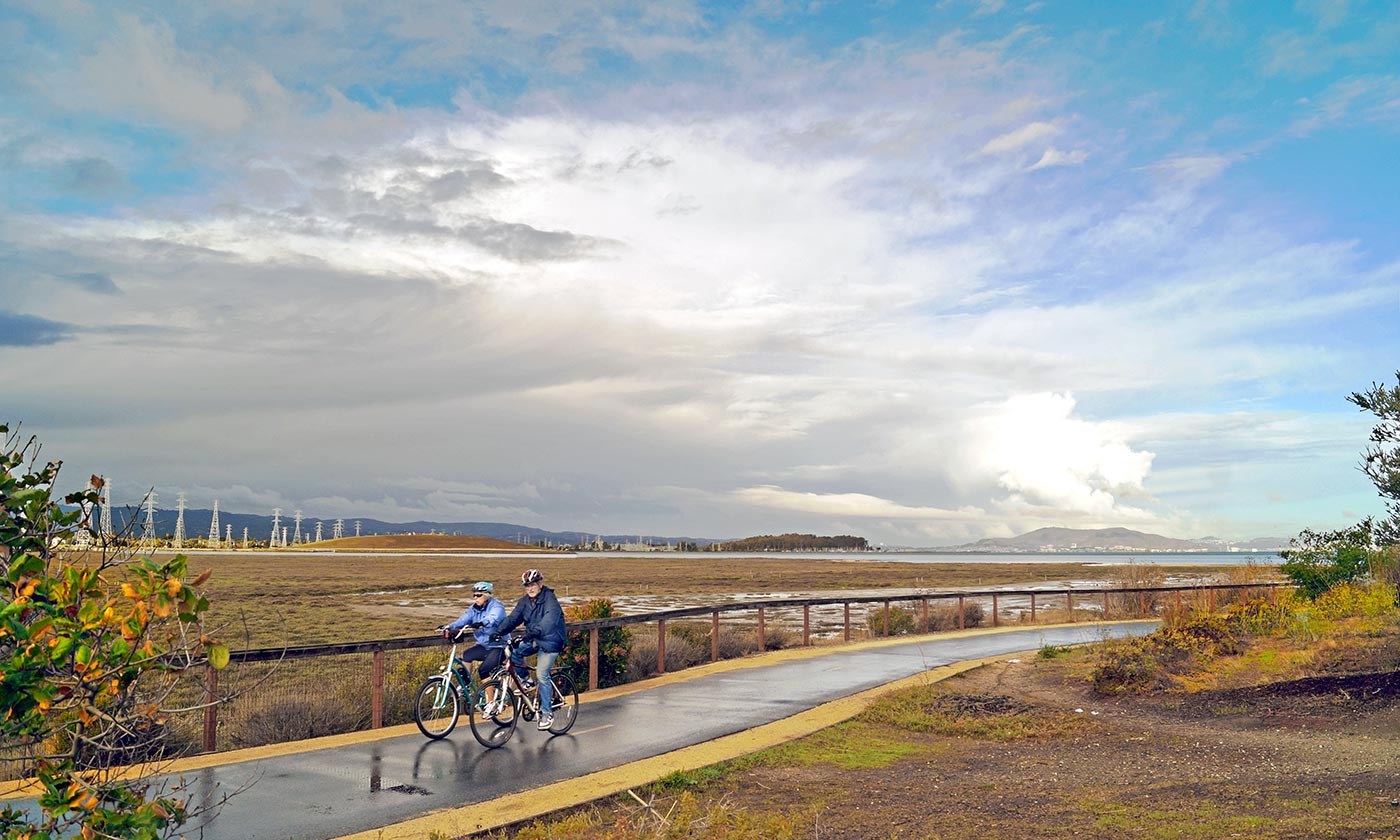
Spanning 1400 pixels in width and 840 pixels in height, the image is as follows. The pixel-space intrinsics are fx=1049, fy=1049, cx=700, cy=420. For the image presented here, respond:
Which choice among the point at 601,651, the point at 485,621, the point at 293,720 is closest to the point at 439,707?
the point at 485,621

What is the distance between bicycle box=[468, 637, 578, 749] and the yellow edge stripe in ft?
4.31

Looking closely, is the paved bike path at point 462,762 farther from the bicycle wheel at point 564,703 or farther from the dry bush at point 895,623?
the dry bush at point 895,623

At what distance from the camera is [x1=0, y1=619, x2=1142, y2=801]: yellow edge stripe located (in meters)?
8.96

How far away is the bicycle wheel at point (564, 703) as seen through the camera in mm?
13172

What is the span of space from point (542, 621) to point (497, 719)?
1.26m

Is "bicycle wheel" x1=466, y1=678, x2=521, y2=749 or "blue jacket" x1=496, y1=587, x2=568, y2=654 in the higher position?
"blue jacket" x1=496, y1=587, x2=568, y2=654

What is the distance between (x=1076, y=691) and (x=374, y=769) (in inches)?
444

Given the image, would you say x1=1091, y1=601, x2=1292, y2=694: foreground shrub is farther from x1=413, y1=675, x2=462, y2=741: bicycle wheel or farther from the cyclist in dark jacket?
x1=413, y1=675, x2=462, y2=741: bicycle wheel

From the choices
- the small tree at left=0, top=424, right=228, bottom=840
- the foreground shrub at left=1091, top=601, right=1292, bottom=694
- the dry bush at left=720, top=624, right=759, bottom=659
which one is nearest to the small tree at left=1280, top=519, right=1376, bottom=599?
the foreground shrub at left=1091, top=601, right=1292, bottom=694

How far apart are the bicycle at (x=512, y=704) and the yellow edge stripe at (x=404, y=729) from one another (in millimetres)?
1314

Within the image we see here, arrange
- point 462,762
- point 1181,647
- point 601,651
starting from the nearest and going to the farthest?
1. point 462,762
2. point 1181,647
3. point 601,651

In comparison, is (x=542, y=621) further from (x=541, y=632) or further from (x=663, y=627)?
(x=663, y=627)

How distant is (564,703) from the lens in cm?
1336

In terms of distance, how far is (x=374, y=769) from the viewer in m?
10.7
